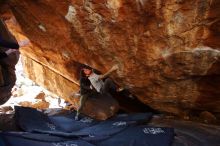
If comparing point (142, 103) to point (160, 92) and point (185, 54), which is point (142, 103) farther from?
point (185, 54)

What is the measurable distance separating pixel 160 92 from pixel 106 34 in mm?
1144

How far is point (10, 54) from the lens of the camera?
4066 millimetres

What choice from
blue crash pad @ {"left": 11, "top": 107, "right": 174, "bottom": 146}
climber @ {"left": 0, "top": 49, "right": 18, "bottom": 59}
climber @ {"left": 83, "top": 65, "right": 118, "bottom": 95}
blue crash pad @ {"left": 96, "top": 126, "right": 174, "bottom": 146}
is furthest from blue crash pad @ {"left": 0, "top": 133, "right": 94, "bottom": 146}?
climber @ {"left": 83, "top": 65, "right": 118, "bottom": 95}

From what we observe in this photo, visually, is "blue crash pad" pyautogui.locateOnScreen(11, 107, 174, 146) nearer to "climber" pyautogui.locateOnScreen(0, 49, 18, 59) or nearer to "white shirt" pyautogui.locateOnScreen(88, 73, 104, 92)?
"white shirt" pyautogui.locateOnScreen(88, 73, 104, 92)

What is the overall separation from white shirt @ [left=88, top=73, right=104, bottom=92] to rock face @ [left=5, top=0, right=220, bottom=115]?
158 millimetres

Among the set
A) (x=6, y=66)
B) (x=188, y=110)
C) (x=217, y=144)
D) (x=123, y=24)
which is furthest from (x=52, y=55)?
(x=217, y=144)

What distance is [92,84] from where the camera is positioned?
16.6 ft

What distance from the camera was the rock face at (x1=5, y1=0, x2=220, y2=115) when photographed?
358 centimetres

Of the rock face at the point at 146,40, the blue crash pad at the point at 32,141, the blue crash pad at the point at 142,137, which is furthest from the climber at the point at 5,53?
the blue crash pad at the point at 142,137

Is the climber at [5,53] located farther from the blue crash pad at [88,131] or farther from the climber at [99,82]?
the climber at [99,82]

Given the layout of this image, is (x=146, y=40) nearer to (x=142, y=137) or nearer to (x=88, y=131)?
(x=142, y=137)

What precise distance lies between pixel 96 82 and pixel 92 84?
0.07 meters

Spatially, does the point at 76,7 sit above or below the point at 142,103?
above

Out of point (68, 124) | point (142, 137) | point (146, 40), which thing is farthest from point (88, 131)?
point (146, 40)
